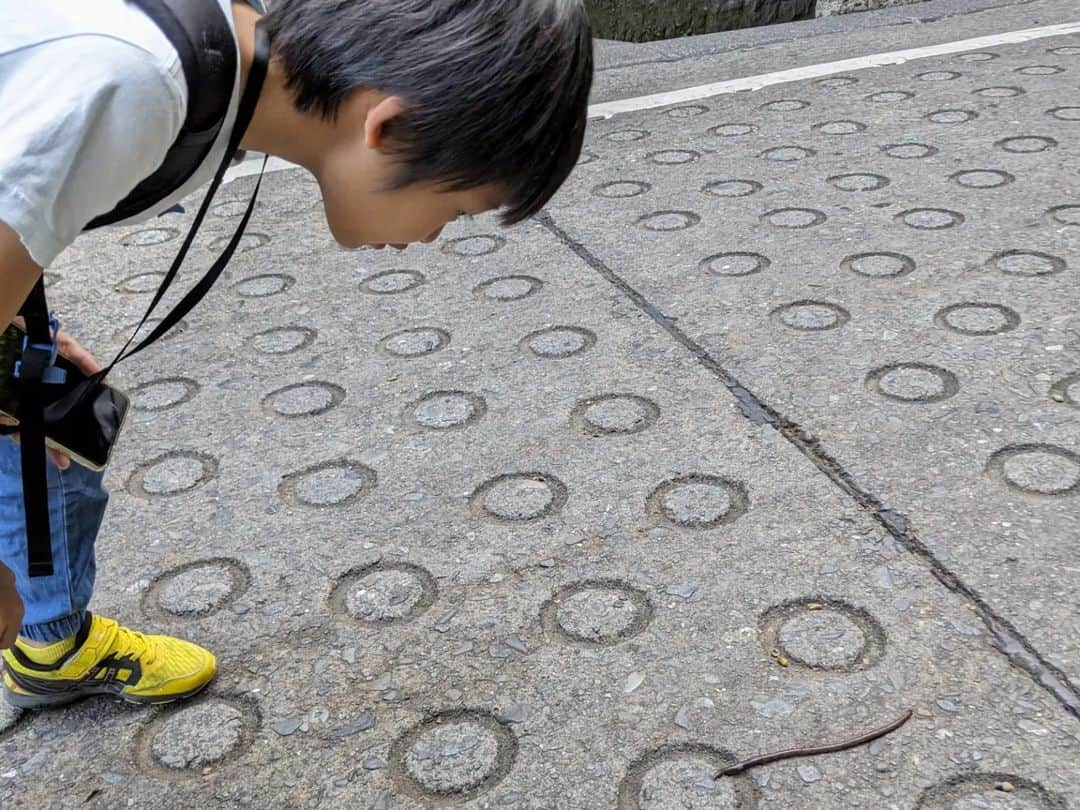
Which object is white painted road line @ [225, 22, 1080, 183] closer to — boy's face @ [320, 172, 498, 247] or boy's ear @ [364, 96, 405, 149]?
boy's face @ [320, 172, 498, 247]

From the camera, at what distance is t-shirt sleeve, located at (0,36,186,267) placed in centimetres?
102

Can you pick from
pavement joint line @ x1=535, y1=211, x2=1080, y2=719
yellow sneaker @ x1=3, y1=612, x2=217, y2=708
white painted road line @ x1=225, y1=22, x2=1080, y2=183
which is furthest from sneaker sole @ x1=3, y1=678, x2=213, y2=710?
white painted road line @ x1=225, y1=22, x2=1080, y2=183

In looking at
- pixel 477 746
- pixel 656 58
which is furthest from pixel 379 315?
pixel 656 58

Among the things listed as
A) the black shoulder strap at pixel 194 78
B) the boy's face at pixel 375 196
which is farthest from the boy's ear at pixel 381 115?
the black shoulder strap at pixel 194 78

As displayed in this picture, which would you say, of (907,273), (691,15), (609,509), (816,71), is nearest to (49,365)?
(609,509)

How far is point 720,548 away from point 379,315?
4.07 feet

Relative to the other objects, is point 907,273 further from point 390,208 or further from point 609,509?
point 390,208

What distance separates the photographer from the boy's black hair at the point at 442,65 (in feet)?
4.16

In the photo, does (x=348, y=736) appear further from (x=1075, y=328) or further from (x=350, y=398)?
(x=1075, y=328)

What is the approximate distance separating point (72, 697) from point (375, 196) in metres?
0.95

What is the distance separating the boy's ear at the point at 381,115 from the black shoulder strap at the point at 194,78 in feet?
0.51

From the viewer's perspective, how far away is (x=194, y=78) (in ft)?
3.68

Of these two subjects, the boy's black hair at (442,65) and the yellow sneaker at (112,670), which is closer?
the boy's black hair at (442,65)

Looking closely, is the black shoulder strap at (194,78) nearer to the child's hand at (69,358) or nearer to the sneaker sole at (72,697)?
the child's hand at (69,358)
